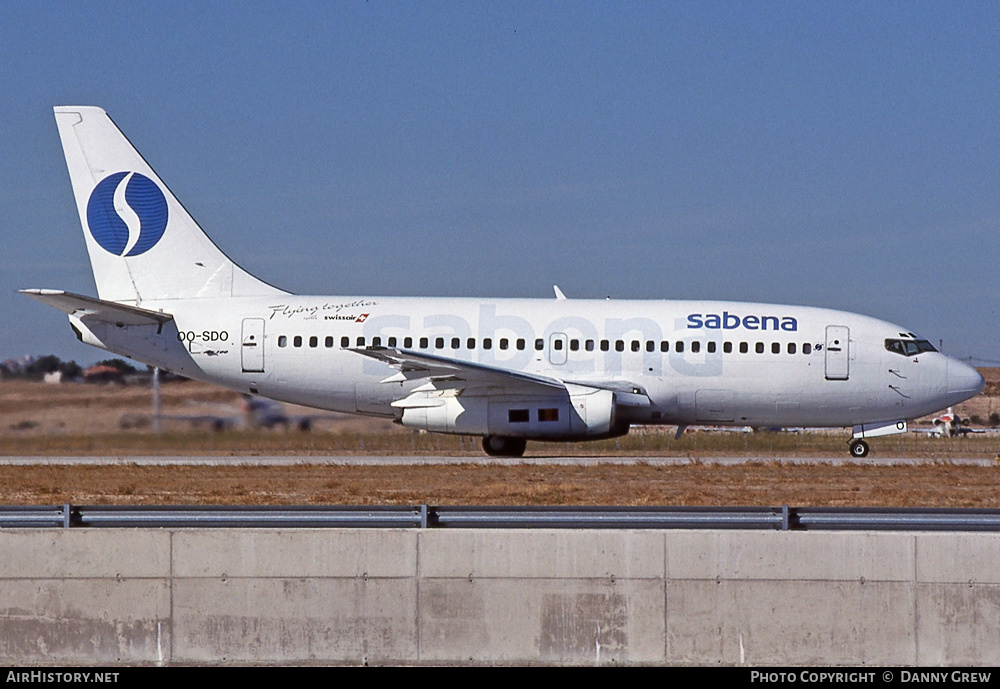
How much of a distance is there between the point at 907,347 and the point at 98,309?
63.0ft

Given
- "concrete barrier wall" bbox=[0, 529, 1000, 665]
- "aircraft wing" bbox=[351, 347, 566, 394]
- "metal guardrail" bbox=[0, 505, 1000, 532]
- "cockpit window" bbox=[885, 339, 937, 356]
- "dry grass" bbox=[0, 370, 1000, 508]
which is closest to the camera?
"concrete barrier wall" bbox=[0, 529, 1000, 665]

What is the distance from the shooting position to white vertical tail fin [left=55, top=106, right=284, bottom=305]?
32.5 meters

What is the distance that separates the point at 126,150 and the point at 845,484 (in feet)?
63.8

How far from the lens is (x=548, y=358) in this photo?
31438 mm

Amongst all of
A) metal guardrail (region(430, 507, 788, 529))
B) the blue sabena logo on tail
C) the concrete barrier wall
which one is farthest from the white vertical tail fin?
metal guardrail (region(430, 507, 788, 529))

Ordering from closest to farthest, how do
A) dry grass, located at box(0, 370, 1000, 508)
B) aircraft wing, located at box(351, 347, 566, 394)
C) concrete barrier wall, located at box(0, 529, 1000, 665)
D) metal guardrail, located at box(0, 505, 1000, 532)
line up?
concrete barrier wall, located at box(0, 529, 1000, 665) → metal guardrail, located at box(0, 505, 1000, 532) → dry grass, located at box(0, 370, 1000, 508) → aircraft wing, located at box(351, 347, 566, 394)

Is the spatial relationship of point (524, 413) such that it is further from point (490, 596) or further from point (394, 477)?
point (490, 596)

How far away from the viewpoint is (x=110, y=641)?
1241 cm

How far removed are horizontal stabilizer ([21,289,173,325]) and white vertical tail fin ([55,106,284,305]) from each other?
41.5 inches

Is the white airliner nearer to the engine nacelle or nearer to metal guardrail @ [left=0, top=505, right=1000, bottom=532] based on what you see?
the engine nacelle

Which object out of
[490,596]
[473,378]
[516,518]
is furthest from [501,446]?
[490,596]

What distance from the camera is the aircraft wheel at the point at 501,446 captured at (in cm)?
3183
